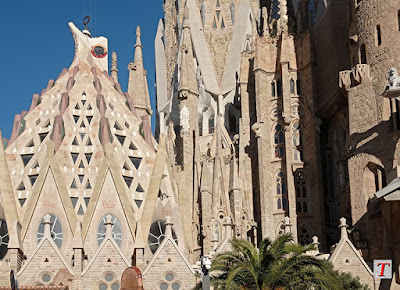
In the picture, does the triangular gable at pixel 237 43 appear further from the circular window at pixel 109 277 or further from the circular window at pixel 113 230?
the circular window at pixel 109 277

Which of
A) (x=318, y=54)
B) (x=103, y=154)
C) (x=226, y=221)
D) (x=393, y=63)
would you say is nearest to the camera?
(x=393, y=63)

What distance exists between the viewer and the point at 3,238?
2903 centimetres

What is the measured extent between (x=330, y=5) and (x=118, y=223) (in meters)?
13.0

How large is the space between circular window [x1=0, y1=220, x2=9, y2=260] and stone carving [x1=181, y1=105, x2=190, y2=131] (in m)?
10.1

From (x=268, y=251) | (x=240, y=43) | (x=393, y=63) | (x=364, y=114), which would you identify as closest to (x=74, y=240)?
(x=268, y=251)

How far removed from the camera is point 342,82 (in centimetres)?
2808

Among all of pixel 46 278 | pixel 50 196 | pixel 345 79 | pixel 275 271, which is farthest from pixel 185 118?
pixel 275 271

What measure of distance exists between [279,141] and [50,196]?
34.8ft

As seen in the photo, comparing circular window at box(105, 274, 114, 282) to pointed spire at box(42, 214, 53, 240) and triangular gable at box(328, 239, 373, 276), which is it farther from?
triangular gable at box(328, 239, 373, 276)

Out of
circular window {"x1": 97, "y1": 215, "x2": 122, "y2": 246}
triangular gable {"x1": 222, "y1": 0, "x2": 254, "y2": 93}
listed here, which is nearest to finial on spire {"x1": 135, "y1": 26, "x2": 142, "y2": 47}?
triangular gable {"x1": 222, "y1": 0, "x2": 254, "y2": 93}

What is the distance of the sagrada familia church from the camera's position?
2664 centimetres

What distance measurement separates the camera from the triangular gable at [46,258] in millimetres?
26938

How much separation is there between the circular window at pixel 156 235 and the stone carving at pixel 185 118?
6.10 metres

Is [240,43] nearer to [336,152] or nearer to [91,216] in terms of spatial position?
[336,152]
